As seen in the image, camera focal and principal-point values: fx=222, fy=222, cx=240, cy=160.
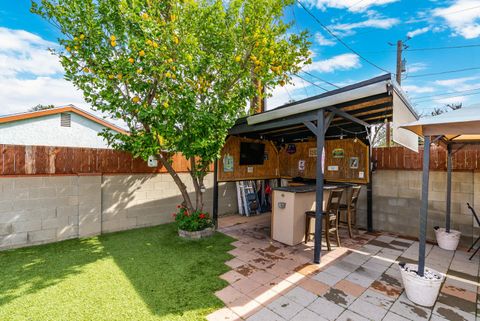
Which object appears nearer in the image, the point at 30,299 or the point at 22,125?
the point at 30,299

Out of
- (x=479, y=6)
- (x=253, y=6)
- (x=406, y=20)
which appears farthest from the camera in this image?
(x=406, y=20)

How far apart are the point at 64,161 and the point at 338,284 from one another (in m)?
5.21

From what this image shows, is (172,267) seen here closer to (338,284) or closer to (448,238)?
(338,284)

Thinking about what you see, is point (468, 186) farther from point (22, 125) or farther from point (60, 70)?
point (22, 125)

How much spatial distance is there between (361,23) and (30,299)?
37.5 ft

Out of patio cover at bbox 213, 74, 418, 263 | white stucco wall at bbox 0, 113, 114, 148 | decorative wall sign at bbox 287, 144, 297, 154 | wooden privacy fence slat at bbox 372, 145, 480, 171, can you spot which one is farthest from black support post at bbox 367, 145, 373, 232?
white stucco wall at bbox 0, 113, 114, 148

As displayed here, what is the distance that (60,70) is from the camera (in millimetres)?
4082

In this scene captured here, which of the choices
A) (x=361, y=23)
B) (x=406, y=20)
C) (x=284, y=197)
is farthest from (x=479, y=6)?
(x=284, y=197)

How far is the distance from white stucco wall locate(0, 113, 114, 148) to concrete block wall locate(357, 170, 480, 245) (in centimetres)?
968

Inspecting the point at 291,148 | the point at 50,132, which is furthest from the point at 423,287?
the point at 50,132

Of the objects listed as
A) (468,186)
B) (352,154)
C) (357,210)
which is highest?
(352,154)

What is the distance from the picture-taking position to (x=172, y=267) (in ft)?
11.2

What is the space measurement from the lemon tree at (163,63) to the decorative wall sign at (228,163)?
3.16 ft

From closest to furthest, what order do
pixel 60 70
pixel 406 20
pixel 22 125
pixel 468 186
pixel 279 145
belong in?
pixel 60 70
pixel 468 186
pixel 279 145
pixel 406 20
pixel 22 125
